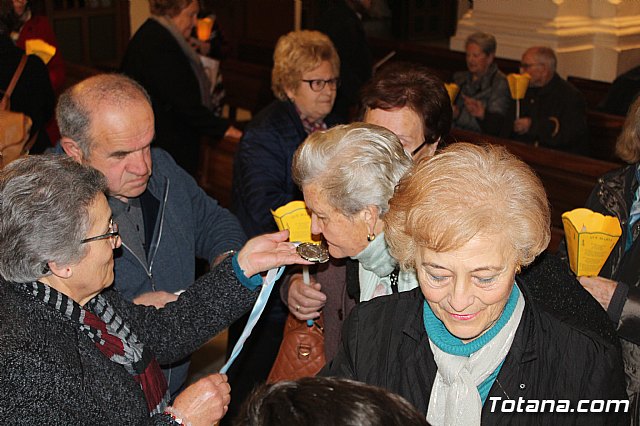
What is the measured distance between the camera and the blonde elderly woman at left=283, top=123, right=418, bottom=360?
228cm

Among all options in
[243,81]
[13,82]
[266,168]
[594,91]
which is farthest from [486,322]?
[243,81]

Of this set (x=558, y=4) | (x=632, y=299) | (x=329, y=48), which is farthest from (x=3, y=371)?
(x=558, y=4)

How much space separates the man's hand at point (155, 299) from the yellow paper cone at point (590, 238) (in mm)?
1340

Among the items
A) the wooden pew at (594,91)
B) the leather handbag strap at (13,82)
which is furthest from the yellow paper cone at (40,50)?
the wooden pew at (594,91)

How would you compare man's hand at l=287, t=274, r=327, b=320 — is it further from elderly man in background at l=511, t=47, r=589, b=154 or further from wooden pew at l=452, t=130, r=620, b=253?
elderly man in background at l=511, t=47, r=589, b=154

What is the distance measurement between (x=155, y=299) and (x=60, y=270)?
68 cm

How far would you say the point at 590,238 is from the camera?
256 cm

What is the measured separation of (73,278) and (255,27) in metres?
9.95

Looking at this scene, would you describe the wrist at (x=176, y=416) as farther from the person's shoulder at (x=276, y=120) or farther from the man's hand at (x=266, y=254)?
the person's shoulder at (x=276, y=120)

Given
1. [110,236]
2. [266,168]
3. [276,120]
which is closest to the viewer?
[110,236]

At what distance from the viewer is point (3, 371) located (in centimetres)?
181

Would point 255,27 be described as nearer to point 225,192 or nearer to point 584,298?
point 225,192

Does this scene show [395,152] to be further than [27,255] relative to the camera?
Yes

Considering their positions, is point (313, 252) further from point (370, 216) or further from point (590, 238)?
point (590, 238)
